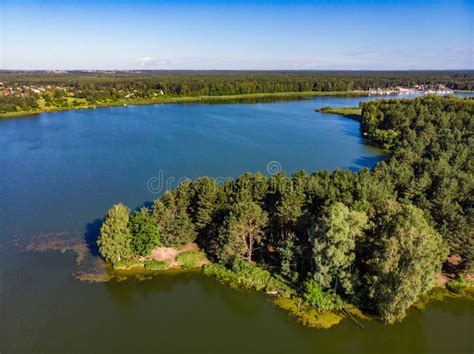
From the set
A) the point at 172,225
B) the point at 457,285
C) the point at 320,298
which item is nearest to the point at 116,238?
the point at 172,225

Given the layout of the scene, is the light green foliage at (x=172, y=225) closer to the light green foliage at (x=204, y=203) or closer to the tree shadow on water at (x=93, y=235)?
the light green foliage at (x=204, y=203)

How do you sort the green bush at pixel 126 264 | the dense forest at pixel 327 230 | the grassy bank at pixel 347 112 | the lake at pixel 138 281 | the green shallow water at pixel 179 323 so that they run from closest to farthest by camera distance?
the green shallow water at pixel 179 323 < the lake at pixel 138 281 < the dense forest at pixel 327 230 < the green bush at pixel 126 264 < the grassy bank at pixel 347 112

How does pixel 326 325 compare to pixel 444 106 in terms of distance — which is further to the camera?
pixel 444 106

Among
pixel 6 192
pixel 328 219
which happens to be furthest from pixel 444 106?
pixel 6 192

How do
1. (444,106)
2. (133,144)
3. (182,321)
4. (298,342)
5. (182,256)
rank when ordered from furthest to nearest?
(444,106)
(133,144)
(182,256)
(182,321)
(298,342)

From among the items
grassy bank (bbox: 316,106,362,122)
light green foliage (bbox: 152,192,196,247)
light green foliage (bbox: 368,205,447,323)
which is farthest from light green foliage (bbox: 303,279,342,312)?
grassy bank (bbox: 316,106,362,122)

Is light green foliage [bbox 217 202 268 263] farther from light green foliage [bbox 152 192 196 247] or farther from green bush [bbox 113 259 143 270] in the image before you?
green bush [bbox 113 259 143 270]

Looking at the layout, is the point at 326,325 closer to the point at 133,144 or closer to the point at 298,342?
the point at 298,342

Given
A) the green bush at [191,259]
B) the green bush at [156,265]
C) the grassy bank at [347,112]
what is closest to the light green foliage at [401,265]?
the green bush at [191,259]
